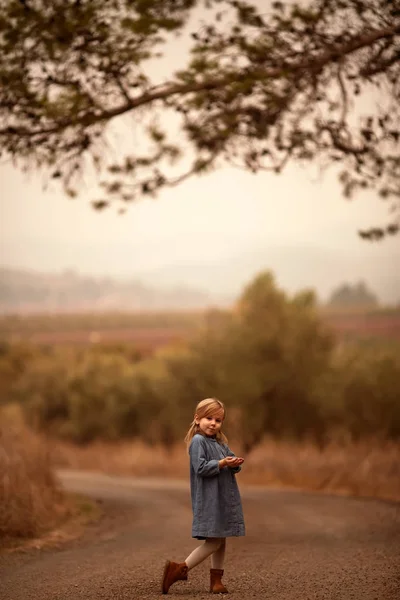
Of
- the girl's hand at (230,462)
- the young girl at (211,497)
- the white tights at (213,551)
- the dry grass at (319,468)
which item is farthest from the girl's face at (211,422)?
the dry grass at (319,468)

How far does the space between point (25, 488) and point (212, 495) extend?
4658mm

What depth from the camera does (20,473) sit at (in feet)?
36.3

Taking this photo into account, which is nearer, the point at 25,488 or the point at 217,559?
the point at 217,559

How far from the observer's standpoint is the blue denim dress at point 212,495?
670 centimetres

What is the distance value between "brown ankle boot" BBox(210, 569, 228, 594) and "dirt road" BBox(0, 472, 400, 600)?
8 cm

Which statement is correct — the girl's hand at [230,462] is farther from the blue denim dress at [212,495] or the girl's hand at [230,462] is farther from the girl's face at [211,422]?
the girl's face at [211,422]

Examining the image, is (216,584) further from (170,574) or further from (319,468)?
(319,468)

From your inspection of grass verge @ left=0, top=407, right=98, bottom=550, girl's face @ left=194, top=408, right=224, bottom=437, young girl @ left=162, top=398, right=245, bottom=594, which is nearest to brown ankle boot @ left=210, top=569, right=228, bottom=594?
young girl @ left=162, top=398, right=245, bottom=594

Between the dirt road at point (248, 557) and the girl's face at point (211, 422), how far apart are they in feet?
3.90

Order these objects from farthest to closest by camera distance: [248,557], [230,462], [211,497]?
[248,557] → [211,497] → [230,462]

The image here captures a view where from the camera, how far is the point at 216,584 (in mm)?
6812

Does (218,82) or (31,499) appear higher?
(218,82)

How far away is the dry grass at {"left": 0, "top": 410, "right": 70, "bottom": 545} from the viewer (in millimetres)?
10156

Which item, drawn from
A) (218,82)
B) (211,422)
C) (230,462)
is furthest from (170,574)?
(218,82)
